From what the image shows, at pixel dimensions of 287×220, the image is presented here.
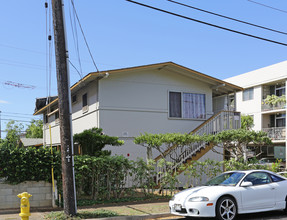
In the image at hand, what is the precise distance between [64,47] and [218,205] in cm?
571

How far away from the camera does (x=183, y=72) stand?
706 inches

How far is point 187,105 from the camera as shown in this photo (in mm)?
18234

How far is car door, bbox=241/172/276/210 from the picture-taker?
8.57 meters

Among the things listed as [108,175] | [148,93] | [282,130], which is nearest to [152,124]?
[148,93]

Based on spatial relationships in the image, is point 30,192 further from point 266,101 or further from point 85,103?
point 266,101

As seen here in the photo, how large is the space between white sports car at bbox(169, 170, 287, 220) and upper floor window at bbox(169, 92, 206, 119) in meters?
8.62

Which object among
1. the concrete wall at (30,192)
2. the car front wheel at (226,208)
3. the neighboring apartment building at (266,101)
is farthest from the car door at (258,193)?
the neighboring apartment building at (266,101)

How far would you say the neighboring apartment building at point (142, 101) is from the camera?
1630cm

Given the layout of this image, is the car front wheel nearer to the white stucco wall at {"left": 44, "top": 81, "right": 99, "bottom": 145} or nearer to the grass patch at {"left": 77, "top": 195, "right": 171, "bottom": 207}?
the grass patch at {"left": 77, "top": 195, "right": 171, "bottom": 207}

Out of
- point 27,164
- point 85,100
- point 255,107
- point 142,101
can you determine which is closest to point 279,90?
point 255,107

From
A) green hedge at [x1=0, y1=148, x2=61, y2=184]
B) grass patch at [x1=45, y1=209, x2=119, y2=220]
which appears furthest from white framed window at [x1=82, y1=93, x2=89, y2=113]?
grass patch at [x1=45, y1=209, x2=119, y2=220]

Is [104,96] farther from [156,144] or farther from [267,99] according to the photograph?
[267,99]

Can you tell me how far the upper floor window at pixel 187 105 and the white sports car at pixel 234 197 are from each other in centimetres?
862

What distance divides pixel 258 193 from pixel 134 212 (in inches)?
136
